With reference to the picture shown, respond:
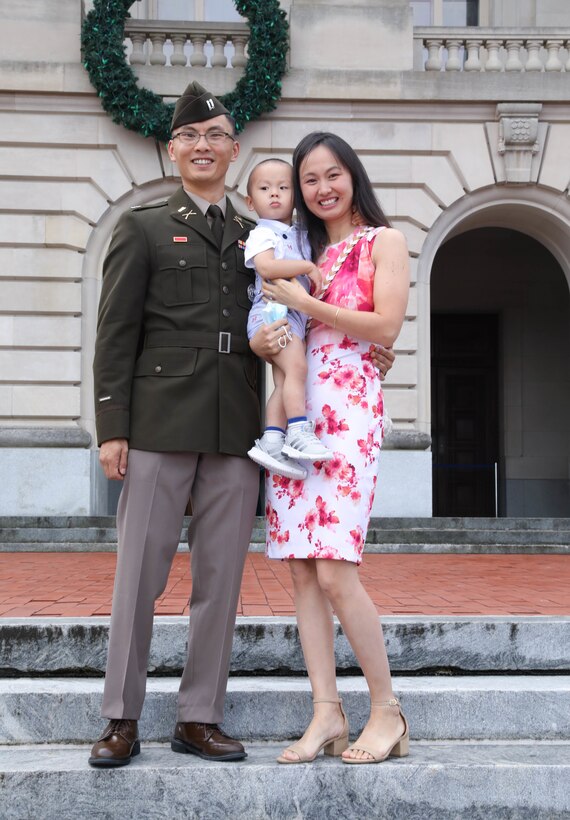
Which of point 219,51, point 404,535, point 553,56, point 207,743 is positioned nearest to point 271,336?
point 207,743

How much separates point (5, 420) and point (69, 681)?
28.4ft

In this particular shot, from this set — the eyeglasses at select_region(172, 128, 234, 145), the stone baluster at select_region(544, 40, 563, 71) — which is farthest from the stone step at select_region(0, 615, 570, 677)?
the stone baluster at select_region(544, 40, 563, 71)

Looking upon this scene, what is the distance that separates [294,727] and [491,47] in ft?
36.6

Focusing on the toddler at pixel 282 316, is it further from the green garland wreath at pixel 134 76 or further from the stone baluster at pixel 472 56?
the stone baluster at pixel 472 56

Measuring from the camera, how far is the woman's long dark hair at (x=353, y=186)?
323 centimetres

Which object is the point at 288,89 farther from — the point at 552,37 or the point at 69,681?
the point at 69,681

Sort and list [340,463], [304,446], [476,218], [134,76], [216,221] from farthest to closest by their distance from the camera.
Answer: [476,218] < [134,76] < [216,221] < [340,463] < [304,446]

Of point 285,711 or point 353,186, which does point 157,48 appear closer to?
point 353,186

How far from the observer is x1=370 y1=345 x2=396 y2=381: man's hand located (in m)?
3.24

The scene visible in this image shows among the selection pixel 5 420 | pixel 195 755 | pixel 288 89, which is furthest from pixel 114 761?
pixel 288 89

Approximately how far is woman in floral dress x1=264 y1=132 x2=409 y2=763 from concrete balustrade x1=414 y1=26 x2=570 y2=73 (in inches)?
396

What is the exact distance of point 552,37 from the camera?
12422mm

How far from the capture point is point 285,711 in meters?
3.49

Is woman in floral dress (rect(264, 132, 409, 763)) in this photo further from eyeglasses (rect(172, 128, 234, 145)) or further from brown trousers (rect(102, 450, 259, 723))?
eyeglasses (rect(172, 128, 234, 145))
